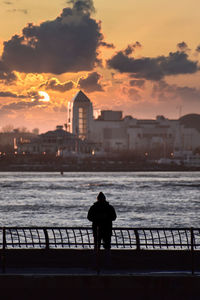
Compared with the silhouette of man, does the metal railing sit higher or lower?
lower

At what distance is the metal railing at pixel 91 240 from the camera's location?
17047 millimetres

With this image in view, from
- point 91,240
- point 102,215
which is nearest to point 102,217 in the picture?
point 102,215

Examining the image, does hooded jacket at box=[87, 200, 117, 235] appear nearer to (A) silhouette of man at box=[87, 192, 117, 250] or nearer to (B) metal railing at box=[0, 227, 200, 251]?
(A) silhouette of man at box=[87, 192, 117, 250]

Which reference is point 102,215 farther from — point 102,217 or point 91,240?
point 91,240

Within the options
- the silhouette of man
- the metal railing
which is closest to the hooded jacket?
the silhouette of man

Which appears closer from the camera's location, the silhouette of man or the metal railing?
the metal railing

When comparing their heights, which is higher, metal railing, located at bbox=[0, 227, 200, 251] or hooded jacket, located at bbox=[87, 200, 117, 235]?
hooded jacket, located at bbox=[87, 200, 117, 235]

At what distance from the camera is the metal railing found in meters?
17.0

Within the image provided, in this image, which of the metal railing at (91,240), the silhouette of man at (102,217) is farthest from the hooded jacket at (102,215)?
the metal railing at (91,240)

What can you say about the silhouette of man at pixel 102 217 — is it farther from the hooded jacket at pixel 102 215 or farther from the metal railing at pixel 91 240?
the metal railing at pixel 91 240

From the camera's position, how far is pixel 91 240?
144 ft
